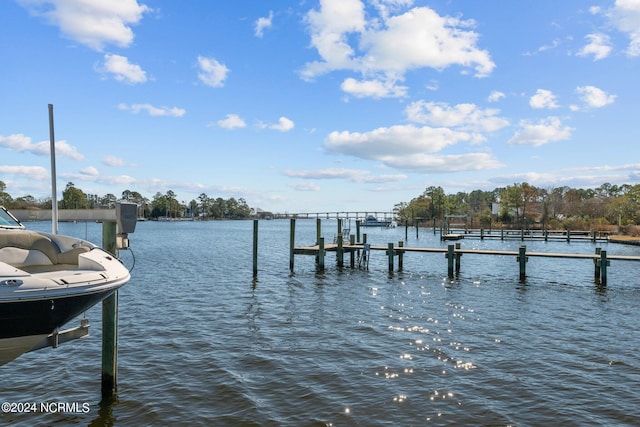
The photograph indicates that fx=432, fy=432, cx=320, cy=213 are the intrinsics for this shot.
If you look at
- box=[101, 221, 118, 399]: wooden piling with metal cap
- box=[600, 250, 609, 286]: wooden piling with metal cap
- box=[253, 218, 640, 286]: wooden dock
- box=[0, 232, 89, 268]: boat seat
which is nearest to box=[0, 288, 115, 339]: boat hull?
box=[101, 221, 118, 399]: wooden piling with metal cap

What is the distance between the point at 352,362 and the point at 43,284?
647 cm

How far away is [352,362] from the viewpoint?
980 centimetres

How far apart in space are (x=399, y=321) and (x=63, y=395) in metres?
9.21

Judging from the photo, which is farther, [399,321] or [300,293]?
[300,293]

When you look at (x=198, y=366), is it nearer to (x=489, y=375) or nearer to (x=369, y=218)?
(x=489, y=375)

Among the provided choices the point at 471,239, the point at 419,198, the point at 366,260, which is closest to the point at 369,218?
the point at 419,198

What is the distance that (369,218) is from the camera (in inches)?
4830

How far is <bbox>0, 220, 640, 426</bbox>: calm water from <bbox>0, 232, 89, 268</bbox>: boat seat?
8.38ft

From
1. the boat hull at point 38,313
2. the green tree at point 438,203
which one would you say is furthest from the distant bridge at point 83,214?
the green tree at point 438,203

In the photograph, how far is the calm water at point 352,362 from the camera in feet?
24.3

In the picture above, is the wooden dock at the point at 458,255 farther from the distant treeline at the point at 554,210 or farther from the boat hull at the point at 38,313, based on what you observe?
the distant treeline at the point at 554,210

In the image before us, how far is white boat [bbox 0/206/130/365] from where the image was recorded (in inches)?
221

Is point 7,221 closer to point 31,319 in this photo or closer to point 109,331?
point 109,331

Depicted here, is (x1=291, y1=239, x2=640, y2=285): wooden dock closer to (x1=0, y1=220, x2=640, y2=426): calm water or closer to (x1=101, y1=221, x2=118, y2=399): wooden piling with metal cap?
(x1=0, y1=220, x2=640, y2=426): calm water
